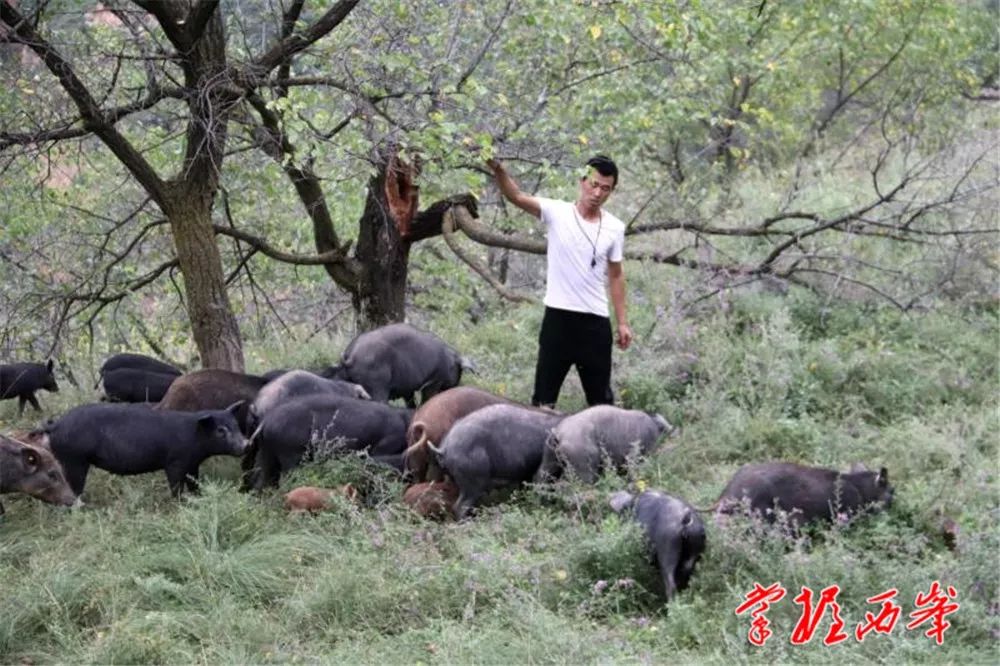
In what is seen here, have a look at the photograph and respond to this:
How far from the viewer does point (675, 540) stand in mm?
5426

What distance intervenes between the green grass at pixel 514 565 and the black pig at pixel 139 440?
8.3 inches

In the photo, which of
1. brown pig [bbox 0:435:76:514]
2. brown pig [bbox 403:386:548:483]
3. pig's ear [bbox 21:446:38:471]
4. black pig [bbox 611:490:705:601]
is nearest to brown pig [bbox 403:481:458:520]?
brown pig [bbox 403:386:548:483]

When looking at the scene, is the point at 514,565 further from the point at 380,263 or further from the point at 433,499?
the point at 380,263

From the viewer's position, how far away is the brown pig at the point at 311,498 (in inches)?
254

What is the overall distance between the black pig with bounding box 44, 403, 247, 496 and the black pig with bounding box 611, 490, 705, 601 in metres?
2.62

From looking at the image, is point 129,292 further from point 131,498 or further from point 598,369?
point 598,369

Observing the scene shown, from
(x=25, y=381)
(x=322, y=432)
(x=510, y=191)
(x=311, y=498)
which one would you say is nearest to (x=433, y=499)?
(x=311, y=498)

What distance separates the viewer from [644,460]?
6.72m

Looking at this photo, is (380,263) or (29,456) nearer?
(29,456)

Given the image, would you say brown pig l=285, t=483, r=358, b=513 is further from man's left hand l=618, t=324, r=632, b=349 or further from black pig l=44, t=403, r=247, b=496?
man's left hand l=618, t=324, r=632, b=349

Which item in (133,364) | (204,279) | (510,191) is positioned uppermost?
(510,191)

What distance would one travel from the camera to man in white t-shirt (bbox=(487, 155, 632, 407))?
7035mm

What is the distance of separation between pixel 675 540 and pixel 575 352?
2.06m

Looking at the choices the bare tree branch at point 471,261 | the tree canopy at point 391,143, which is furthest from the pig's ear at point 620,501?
the bare tree branch at point 471,261
